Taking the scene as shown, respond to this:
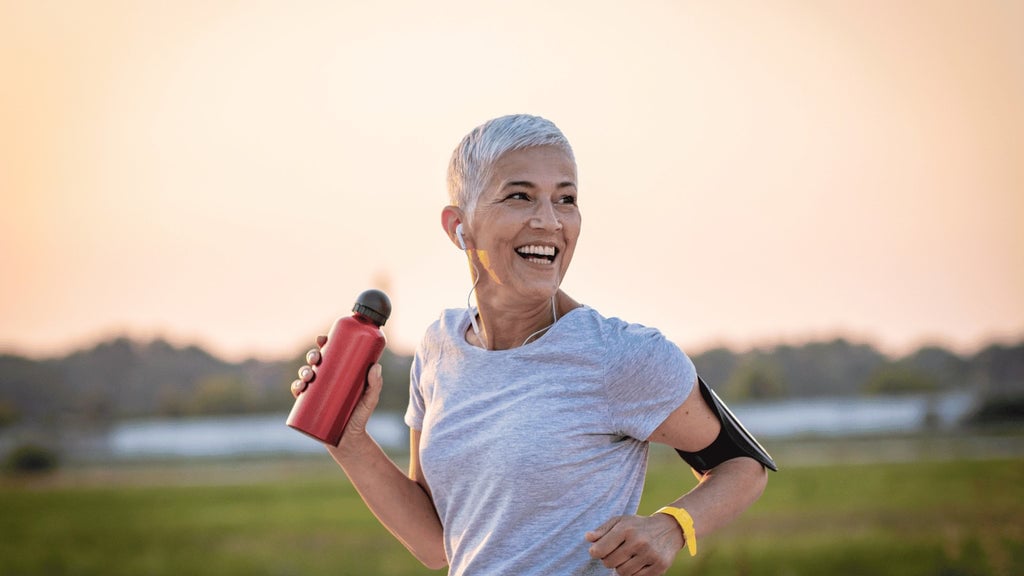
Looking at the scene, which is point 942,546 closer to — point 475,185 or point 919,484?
point 919,484

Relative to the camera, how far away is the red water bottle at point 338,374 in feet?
9.02

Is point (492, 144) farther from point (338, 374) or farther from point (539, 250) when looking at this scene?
point (338, 374)

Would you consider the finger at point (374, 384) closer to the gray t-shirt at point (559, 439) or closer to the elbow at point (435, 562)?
the gray t-shirt at point (559, 439)

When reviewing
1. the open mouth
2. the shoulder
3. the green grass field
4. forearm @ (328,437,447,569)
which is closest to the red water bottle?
forearm @ (328,437,447,569)

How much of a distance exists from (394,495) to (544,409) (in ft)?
1.93

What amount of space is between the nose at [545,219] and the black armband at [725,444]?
448mm

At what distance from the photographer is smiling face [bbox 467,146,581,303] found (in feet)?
8.47

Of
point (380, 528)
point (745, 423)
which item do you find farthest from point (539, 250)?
point (745, 423)

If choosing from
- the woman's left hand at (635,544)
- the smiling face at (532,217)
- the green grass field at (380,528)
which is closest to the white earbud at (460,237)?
the smiling face at (532,217)

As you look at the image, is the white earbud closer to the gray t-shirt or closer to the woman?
the woman

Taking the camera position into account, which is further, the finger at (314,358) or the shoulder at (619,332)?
the finger at (314,358)

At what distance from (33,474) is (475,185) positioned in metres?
45.0

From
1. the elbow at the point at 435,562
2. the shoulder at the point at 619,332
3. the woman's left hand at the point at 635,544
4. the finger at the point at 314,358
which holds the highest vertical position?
the shoulder at the point at 619,332

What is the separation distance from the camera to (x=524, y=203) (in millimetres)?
2600
